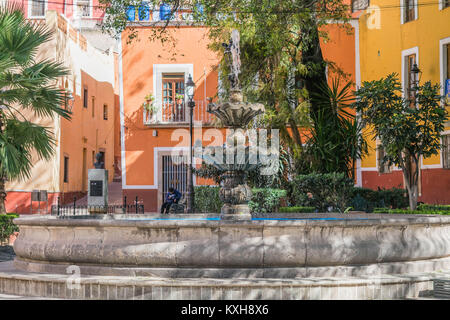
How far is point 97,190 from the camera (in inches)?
722

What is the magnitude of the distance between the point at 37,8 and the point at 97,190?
540 inches

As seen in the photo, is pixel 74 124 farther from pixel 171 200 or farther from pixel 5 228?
pixel 5 228

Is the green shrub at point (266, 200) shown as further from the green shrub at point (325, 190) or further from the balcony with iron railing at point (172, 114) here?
the balcony with iron railing at point (172, 114)

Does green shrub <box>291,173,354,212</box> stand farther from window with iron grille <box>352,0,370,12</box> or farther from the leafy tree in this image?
window with iron grille <box>352,0,370,12</box>

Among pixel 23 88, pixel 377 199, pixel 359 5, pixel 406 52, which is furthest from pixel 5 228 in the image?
pixel 359 5

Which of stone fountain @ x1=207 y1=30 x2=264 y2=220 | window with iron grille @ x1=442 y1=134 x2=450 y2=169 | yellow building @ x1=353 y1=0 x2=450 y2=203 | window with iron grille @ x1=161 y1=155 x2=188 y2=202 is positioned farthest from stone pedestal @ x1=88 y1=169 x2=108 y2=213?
window with iron grille @ x1=442 y1=134 x2=450 y2=169

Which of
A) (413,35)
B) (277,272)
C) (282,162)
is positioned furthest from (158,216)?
(413,35)

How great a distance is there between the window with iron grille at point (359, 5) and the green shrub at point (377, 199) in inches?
306

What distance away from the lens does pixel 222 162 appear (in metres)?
9.84

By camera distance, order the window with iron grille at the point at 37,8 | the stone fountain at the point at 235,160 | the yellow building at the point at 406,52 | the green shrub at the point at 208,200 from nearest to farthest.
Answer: the stone fountain at the point at 235,160 → the yellow building at the point at 406,52 → the green shrub at the point at 208,200 → the window with iron grille at the point at 37,8

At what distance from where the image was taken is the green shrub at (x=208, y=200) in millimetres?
21188

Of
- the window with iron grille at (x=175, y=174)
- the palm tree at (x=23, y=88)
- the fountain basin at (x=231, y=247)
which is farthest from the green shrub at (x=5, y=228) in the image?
the window with iron grille at (x=175, y=174)

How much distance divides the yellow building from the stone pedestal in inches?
290
